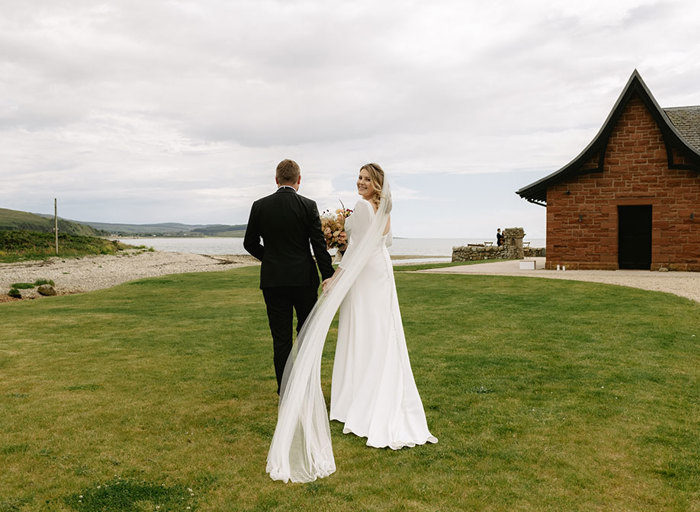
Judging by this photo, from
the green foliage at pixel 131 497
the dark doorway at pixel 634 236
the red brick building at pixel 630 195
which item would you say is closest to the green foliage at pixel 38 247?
the red brick building at pixel 630 195

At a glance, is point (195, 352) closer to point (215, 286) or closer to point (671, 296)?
point (215, 286)

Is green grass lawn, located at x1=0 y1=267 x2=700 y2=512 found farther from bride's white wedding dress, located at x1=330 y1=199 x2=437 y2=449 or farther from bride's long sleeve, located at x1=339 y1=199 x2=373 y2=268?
bride's long sleeve, located at x1=339 y1=199 x2=373 y2=268

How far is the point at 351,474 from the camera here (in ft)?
13.2

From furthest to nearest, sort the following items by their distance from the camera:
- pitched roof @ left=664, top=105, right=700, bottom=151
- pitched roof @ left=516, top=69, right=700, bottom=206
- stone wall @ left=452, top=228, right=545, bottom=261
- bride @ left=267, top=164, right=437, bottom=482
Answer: stone wall @ left=452, top=228, right=545, bottom=261 → pitched roof @ left=664, top=105, right=700, bottom=151 → pitched roof @ left=516, top=69, right=700, bottom=206 → bride @ left=267, top=164, right=437, bottom=482

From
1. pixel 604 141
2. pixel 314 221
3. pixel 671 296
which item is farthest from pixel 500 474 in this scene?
pixel 604 141

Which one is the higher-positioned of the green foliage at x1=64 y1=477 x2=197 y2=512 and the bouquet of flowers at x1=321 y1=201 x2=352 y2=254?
the bouquet of flowers at x1=321 y1=201 x2=352 y2=254

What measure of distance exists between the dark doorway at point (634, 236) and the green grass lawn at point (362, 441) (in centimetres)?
1377

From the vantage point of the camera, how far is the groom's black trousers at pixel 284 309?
545 cm

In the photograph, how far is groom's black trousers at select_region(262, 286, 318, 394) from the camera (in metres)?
5.45

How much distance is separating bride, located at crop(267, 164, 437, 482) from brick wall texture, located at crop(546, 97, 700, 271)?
20.5 metres

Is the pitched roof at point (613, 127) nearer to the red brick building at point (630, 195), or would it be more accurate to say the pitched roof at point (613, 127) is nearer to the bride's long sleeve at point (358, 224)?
the red brick building at point (630, 195)

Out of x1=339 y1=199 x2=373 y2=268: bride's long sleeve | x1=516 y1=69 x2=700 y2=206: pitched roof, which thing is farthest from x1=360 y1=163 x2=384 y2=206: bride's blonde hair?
x1=516 y1=69 x2=700 y2=206: pitched roof

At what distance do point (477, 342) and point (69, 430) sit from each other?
246 inches

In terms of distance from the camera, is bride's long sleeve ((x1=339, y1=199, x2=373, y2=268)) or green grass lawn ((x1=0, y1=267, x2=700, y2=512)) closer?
green grass lawn ((x1=0, y1=267, x2=700, y2=512))
